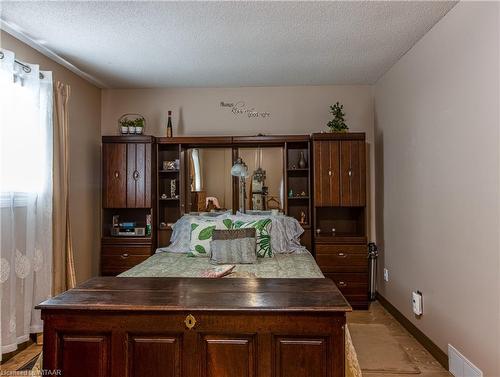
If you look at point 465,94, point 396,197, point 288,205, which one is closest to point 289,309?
point 465,94

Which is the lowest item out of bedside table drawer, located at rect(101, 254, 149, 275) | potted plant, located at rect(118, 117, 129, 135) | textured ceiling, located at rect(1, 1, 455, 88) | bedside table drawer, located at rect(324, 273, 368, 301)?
bedside table drawer, located at rect(324, 273, 368, 301)

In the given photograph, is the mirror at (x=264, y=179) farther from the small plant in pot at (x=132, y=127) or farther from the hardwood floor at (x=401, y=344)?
the hardwood floor at (x=401, y=344)

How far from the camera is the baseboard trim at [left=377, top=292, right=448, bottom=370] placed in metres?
2.48

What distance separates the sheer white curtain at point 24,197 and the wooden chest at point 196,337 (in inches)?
50.8

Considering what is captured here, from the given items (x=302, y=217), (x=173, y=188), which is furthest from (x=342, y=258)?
(x=173, y=188)

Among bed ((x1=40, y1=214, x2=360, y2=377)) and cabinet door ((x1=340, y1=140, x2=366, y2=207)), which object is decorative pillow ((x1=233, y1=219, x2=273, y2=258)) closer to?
cabinet door ((x1=340, y1=140, x2=366, y2=207))

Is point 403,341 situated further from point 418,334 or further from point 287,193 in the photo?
point 287,193

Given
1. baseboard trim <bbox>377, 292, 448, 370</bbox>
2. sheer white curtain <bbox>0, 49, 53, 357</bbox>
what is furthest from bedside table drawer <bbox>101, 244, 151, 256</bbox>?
baseboard trim <bbox>377, 292, 448, 370</bbox>

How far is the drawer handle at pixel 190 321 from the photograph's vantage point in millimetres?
1533

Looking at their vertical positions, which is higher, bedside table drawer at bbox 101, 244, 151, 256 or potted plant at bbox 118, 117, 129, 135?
potted plant at bbox 118, 117, 129, 135

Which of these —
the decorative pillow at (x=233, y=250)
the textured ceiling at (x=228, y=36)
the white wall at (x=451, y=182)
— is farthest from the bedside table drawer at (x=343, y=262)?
the textured ceiling at (x=228, y=36)

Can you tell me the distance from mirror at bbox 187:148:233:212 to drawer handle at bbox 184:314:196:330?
2547 millimetres

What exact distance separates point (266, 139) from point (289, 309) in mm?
2659

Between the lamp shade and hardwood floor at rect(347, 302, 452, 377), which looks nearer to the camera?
hardwood floor at rect(347, 302, 452, 377)
